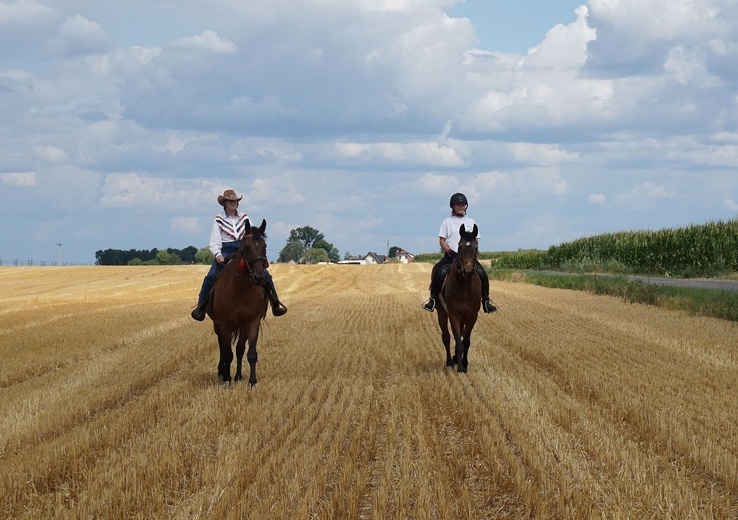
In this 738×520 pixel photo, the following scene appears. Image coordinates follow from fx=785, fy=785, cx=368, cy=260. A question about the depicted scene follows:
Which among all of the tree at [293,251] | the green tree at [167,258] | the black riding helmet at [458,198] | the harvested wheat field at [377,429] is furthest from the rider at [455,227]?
the tree at [293,251]

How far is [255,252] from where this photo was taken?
33.5 ft

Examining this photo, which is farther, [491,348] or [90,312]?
[90,312]

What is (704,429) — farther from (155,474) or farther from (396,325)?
(396,325)

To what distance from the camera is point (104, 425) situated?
827 cm

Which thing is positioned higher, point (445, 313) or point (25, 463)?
point (445, 313)

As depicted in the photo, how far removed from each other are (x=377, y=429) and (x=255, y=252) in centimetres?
326

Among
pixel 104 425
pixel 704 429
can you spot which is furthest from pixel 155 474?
pixel 704 429

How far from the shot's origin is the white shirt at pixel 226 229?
11.1 metres

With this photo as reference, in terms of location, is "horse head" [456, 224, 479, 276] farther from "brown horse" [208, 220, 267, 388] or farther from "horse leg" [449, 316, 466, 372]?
"brown horse" [208, 220, 267, 388]

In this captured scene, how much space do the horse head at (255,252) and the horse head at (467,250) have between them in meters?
2.96

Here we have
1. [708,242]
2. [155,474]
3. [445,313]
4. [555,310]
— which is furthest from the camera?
[708,242]

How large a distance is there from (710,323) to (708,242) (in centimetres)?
2543

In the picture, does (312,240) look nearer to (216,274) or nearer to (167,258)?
(167,258)

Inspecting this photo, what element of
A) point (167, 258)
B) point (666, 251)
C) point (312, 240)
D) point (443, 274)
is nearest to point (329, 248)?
point (312, 240)
